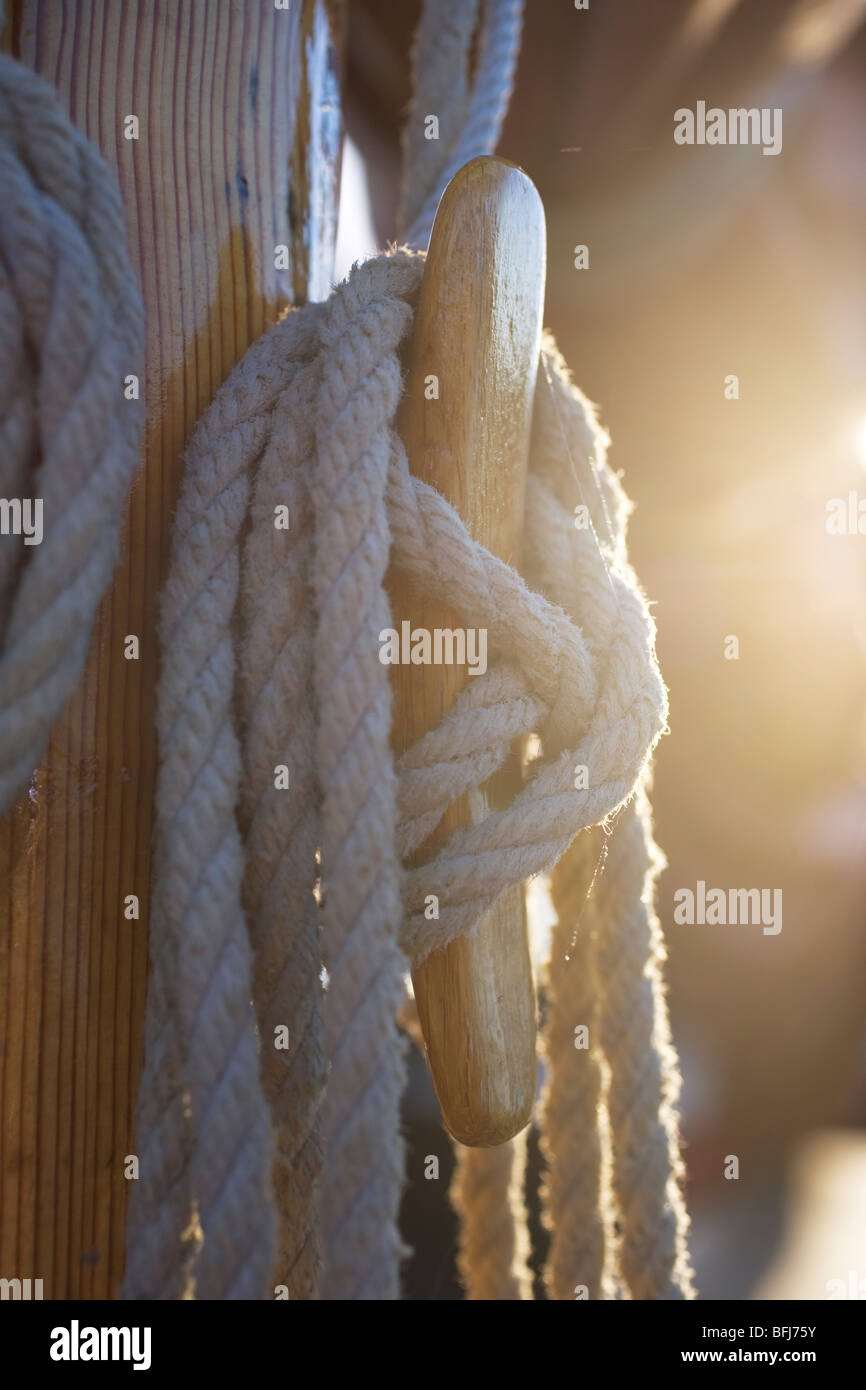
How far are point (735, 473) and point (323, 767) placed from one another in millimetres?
2023

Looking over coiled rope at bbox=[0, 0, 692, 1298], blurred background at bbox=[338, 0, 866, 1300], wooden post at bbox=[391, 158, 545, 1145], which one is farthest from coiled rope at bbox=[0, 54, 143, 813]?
blurred background at bbox=[338, 0, 866, 1300]

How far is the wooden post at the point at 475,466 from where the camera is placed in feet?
1.52

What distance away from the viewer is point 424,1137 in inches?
68.5

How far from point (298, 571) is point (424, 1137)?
159 cm

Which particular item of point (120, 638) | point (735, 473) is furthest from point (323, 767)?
point (735, 473)

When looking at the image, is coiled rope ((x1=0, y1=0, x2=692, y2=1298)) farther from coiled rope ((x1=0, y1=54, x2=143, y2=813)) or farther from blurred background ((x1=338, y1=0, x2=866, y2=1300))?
blurred background ((x1=338, y1=0, x2=866, y2=1300))

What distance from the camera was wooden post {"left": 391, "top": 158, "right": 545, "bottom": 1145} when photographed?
1.52ft

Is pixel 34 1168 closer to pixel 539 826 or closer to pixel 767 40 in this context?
pixel 539 826

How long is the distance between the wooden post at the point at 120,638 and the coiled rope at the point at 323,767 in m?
0.03

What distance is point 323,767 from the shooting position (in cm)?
43

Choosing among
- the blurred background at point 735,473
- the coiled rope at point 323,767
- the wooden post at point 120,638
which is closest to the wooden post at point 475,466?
the coiled rope at point 323,767

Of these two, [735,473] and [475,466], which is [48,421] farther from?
[735,473]

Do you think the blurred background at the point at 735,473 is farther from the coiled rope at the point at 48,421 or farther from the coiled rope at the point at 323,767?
the coiled rope at the point at 48,421

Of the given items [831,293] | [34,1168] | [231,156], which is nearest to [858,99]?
[831,293]
